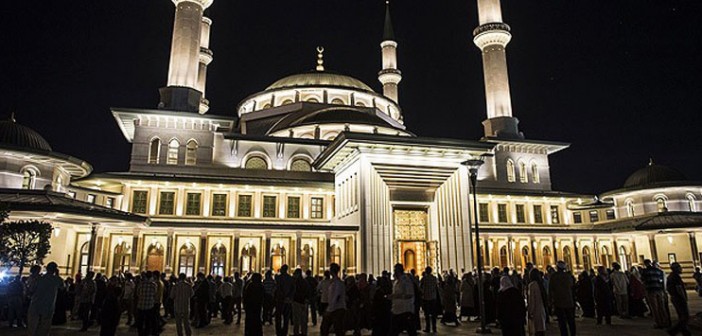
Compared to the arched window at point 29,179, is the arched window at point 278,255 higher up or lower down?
lower down

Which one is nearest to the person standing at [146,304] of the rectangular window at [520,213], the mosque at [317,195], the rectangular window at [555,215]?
the mosque at [317,195]

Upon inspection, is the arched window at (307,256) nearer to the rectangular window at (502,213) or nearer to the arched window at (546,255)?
the rectangular window at (502,213)

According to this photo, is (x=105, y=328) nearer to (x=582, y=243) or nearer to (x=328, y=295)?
(x=328, y=295)

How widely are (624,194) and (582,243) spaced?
768 centimetres

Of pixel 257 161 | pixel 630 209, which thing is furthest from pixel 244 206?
pixel 630 209

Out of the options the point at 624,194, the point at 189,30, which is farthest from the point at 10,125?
the point at 624,194

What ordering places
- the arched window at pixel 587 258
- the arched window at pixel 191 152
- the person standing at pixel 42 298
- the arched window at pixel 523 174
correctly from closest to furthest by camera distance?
the person standing at pixel 42 298
the arched window at pixel 191 152
the arched window at pixel 587 258
the arched window at pixel 523 174

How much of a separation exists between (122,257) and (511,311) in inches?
972

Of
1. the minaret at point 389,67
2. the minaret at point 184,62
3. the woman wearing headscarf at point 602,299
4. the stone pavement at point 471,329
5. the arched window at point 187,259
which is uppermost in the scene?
the minaret at point 389,67

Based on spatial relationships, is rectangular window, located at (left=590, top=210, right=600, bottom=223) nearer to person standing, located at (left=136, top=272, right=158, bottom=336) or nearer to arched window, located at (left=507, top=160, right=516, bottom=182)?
arched window, located at (left=507, top=160, right=516, bottom=182)

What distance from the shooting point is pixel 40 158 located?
26453 mm

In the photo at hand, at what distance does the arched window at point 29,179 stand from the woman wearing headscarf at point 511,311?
26977 mm

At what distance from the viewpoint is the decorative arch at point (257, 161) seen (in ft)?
113

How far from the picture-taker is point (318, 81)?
151 feet
